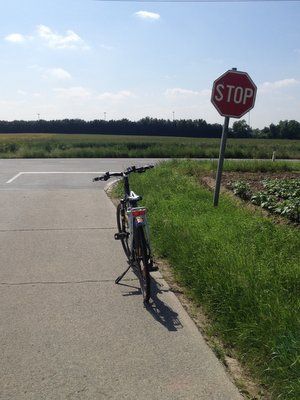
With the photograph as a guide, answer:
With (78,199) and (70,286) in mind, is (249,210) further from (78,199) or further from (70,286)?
(78,199)

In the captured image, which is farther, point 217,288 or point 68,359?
point 217,288

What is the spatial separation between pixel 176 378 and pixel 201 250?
2.29 meters

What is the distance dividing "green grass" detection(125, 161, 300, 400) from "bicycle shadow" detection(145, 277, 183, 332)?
1.01ft

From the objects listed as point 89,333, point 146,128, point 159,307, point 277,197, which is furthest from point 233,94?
point 146,128

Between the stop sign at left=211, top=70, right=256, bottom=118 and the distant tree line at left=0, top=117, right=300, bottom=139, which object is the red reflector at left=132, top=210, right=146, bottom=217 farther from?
the distant tree line at left=0, top=117, right=300, bottom=139

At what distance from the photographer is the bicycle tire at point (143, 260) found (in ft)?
15.0

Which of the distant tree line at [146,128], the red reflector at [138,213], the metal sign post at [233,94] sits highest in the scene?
the metal sign post at [233,94]

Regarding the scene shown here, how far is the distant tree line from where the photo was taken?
290 feet

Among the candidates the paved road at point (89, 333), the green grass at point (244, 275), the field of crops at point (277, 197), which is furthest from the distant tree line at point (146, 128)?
the paved road at point (89, 333)

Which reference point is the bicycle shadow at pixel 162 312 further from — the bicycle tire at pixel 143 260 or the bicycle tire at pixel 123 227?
the bicycle tire at pixel 123 227

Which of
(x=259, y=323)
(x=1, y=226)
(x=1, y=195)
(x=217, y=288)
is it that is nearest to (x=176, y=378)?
(x=259, y=323)

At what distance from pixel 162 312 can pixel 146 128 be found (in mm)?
91105

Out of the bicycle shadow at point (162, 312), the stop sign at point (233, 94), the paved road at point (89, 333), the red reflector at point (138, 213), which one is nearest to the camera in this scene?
the paved road at point (89, 333)

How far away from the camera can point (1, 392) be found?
3021 mm
